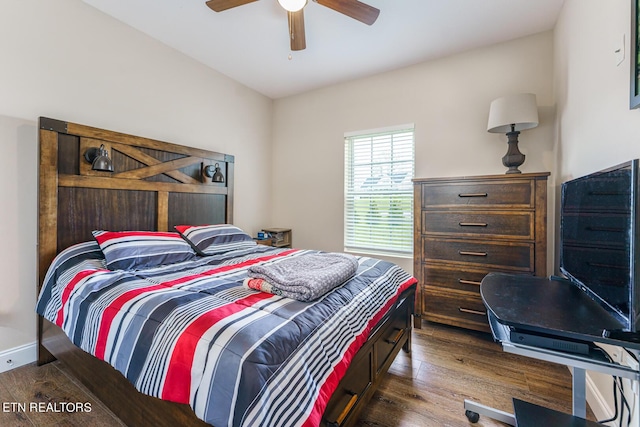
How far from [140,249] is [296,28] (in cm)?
196

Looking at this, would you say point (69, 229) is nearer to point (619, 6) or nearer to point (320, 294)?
point (320, 294)

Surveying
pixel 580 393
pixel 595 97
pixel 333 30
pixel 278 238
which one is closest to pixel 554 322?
pixel 580 393

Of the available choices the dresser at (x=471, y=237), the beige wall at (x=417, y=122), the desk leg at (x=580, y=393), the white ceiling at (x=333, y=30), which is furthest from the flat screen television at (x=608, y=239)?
the white ceiling at (x=333, y=30)

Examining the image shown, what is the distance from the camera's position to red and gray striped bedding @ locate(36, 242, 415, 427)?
914mm

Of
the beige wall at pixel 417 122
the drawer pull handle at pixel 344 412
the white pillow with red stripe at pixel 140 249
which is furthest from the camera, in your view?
the beige wall at pixel 417 122

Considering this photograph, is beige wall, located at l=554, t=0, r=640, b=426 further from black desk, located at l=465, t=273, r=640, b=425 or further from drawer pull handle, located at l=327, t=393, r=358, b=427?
drawer pull handle, located at l=327, t=393, r=358, b=427

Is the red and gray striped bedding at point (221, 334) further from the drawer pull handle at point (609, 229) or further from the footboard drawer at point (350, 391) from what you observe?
the drawer pull handle at point (609, 229)

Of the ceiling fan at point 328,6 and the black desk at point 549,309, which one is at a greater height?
the ceiling fan at point 328,6

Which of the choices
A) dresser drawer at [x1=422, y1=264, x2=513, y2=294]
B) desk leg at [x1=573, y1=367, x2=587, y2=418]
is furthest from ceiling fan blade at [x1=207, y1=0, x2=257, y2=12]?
desk leg at [x1=573, y1=367, x2=587, y2=418]

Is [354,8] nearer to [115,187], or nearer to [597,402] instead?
[115,187]

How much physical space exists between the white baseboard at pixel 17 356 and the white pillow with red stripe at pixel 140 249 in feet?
2.95

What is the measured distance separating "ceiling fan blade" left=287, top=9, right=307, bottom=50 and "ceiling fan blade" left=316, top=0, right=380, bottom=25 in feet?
0.61

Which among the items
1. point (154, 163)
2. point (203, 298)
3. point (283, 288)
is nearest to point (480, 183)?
point (283, 288)

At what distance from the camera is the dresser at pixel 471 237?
2258 mm
